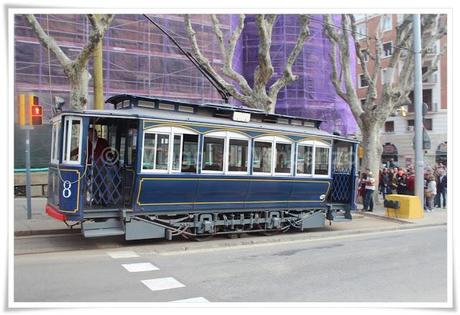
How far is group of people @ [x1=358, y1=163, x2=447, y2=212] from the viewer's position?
16.7 meters

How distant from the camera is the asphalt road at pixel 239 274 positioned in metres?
6.33

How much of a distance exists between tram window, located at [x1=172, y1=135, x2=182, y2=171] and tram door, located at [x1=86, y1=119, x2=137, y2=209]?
0.87 meters

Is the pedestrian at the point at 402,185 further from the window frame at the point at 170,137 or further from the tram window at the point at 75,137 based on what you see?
the tram window at the point at 75,137

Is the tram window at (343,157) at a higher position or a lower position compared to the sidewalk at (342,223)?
higher

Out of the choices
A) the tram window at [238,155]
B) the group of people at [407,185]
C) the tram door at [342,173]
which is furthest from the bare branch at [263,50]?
the tram window at [238,155]

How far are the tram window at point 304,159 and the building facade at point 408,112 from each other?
890 centimetres

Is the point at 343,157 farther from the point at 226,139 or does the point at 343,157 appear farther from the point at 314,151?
the point at 226,139

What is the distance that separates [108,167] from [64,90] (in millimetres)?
11350

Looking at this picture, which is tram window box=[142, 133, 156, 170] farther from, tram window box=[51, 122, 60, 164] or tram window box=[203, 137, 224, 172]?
tram window box=[51, 122, 60, 164]

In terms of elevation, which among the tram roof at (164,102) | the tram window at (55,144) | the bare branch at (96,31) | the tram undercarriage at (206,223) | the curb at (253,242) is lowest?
the curb at (253,242)

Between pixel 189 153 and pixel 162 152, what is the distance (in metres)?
0.67

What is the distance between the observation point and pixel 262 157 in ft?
36.2

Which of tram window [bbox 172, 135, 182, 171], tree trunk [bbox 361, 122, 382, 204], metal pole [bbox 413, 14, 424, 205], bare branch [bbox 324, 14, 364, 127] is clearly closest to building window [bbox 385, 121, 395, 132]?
bare branch [bbox 324, 14, 364, 127]

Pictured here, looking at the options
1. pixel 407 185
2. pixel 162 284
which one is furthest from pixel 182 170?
pixel 407 185
